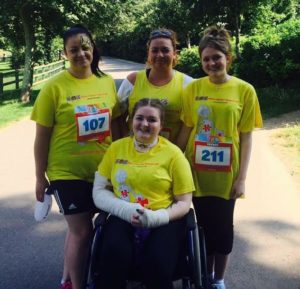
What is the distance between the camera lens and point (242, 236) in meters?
4.37

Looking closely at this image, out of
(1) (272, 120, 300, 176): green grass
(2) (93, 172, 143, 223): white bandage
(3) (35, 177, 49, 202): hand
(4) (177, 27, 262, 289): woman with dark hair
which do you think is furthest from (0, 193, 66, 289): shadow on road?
(1) (272, 120, 300, 176): green grass

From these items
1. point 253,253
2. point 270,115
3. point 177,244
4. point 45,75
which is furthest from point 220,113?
point 45,75

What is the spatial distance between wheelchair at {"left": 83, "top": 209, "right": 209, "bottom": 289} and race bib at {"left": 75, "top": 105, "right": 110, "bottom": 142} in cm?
52

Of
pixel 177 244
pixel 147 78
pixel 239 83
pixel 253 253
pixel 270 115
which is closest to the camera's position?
pixel 177 244

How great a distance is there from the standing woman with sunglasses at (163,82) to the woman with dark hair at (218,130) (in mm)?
91

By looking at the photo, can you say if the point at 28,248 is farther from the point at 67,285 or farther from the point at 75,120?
the point at 75,120

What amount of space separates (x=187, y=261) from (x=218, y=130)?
2.75 ft

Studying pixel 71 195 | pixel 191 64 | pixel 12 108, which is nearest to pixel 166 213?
pixel 71 195

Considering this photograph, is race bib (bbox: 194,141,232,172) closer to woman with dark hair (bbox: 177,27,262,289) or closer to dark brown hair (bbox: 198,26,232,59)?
woman with dark hair (bbox: 177,27,262,289)

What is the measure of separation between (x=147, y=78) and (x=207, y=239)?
1.18 metres

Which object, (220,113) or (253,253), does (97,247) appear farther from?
(253,253)

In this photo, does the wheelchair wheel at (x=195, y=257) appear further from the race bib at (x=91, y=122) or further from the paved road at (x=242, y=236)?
the paved road at (x=242, y=236)

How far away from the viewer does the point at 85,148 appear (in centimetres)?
286

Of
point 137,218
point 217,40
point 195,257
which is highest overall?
point 217,40
